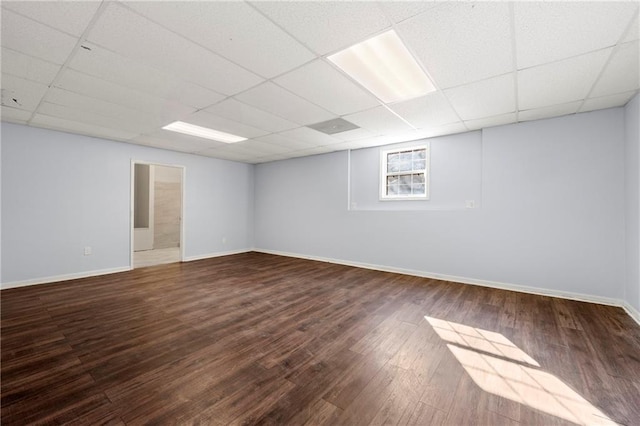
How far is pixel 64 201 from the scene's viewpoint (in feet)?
14.8

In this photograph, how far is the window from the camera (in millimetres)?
5008

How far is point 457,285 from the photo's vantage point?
4.29 meters

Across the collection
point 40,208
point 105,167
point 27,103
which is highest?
point 27,103

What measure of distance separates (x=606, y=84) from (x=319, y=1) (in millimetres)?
3204

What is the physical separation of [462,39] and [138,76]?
2950mm

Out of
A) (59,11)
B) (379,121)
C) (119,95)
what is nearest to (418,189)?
(379,121)

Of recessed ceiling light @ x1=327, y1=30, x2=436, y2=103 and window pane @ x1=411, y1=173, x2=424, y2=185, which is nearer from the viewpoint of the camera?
recessed ceiling light @ x1=327, y1=30, x2=436, y2=103

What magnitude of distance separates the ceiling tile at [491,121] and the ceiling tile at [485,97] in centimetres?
16

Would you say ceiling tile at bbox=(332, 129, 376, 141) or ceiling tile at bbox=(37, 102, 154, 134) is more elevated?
ceiling tile at bbox=(332, 129, 376, 141)

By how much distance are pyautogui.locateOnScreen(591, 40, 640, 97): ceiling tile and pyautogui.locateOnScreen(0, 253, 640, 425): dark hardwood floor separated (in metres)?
2.53

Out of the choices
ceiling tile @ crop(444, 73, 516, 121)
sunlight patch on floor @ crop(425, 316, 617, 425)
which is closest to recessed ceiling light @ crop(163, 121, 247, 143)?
ceiling tile @ crop(444, 73, 516, 121)

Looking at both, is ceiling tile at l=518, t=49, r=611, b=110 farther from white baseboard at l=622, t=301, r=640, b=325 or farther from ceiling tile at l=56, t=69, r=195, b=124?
ceiling tile at l=56, t=69, r=195, b=124

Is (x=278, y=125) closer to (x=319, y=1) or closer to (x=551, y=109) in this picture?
(x=319, y=1)

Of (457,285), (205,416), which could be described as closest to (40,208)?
(205,416)
